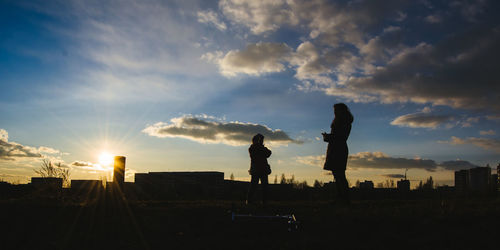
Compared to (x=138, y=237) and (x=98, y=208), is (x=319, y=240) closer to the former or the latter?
(x=138, y=237)

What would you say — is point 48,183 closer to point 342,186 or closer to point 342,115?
point 342,186

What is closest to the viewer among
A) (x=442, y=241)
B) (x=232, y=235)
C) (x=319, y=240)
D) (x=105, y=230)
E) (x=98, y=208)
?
(x=442, y=241)

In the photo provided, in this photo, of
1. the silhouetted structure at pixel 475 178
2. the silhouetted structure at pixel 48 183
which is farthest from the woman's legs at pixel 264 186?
the silhouetted structure at pixel 475 178

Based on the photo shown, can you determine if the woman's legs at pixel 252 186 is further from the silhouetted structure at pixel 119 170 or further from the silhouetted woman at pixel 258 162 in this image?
the silhouetted structure at pixel 119 170

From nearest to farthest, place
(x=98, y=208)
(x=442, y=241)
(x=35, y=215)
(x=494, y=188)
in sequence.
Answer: (x=442, y=241) → (x=35, y=215) → (x=98, y=208) → (x=494, y=188)

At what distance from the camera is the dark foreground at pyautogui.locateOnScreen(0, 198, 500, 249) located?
6055mm

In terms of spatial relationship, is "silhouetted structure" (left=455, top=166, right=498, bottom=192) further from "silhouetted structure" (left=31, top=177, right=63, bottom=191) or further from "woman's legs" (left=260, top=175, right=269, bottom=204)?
"silhouetted structure" (left=31, top=177, right=63, bottom=191)

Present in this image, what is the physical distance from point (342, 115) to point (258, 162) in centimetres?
294

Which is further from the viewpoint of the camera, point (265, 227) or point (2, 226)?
point (2, 226)

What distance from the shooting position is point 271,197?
24.0m

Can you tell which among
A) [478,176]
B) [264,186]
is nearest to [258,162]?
[264,186]

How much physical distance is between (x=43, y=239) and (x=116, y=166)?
7909 millimetres

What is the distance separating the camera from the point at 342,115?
9695 millimetres

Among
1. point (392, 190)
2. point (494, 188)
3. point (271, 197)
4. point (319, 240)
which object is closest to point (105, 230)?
point (319, 240)
